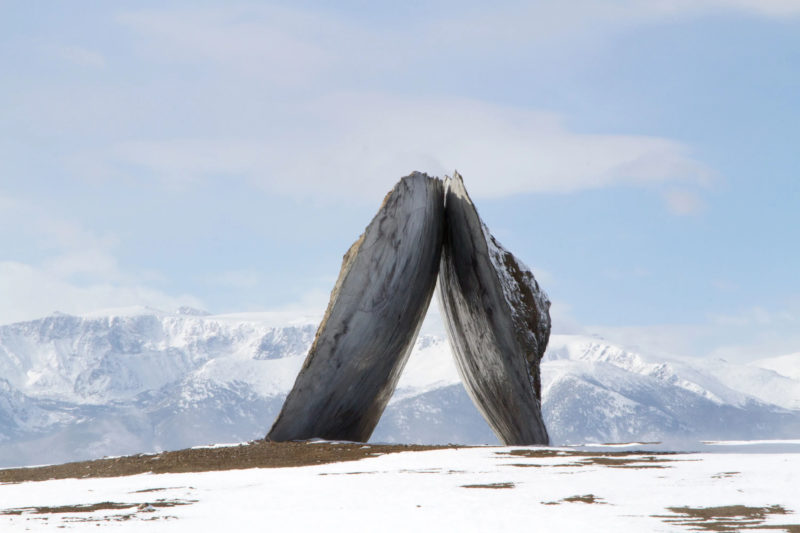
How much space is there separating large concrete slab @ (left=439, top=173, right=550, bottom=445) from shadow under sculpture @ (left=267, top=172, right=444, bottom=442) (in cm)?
70

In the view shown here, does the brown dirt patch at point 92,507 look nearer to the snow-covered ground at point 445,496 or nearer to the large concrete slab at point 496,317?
the snow-covered ground at point 445,496

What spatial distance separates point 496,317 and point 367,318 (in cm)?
298

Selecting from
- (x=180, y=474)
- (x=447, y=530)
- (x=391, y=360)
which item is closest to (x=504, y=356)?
(x=391, y=360)

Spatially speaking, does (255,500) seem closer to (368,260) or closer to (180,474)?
(180,474)

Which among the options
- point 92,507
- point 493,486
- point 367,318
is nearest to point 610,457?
point 493,486

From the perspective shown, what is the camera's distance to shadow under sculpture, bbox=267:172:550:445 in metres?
21.3

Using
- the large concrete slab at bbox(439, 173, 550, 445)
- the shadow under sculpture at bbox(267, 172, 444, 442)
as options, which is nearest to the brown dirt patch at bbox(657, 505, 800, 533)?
the large concrete slab at bbox(439, 173, 550, 445)

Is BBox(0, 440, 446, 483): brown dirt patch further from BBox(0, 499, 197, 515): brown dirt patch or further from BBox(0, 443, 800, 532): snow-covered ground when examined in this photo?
BBox(0, 499, 197, 515): brown dirt patch

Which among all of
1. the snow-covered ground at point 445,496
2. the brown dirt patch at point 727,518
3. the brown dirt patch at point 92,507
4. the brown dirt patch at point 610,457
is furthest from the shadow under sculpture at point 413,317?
the brown dirt patch at point 727,518

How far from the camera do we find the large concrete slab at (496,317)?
21828mm

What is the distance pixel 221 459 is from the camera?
18.1 metres

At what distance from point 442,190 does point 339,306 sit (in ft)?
13.5

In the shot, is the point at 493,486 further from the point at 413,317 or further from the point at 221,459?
the point at 413,317

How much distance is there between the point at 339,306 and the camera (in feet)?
69.6
